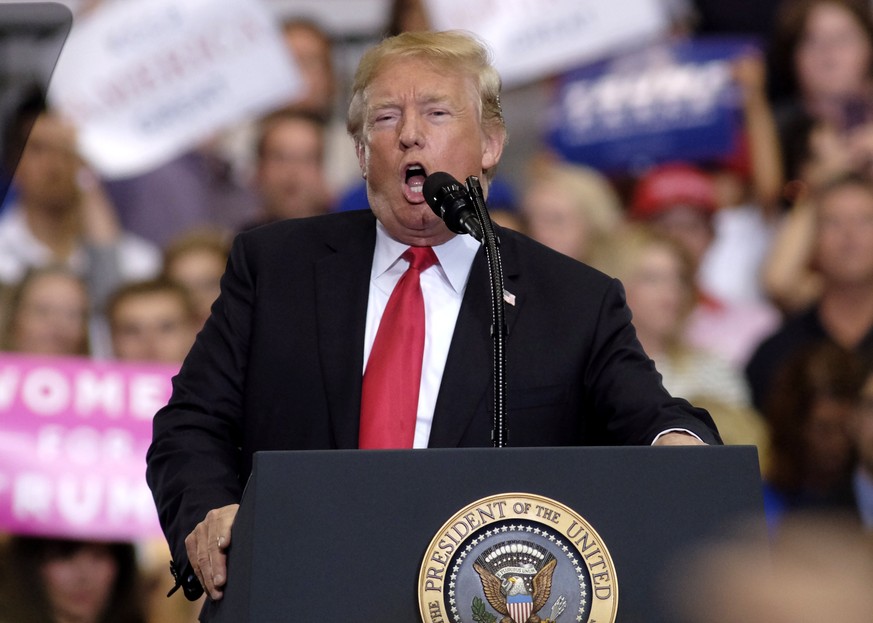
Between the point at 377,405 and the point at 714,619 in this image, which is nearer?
the point at 714,619

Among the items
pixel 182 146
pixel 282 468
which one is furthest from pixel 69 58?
pixel 282 468

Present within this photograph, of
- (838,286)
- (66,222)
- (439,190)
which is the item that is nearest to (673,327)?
(838,286)

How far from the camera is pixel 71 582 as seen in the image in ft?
15.3

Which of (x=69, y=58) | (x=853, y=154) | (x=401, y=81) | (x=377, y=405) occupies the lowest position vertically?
(x=377, y=405)

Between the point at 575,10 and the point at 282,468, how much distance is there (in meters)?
3.88

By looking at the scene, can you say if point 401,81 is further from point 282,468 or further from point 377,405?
point 282,468

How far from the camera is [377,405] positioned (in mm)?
2131

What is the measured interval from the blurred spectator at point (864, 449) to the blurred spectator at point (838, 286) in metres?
0.18

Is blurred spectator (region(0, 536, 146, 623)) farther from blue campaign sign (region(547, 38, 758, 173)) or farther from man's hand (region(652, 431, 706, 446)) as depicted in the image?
man's hand (region(652, 431, 706, 446))

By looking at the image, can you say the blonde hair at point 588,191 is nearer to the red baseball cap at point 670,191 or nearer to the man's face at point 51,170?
the red baseball cap at point 670,191

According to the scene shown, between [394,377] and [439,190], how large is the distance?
1.04 ft

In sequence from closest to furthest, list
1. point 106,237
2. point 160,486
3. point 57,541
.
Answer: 1. point 160,486
2. point 57,541
3. point 106,237

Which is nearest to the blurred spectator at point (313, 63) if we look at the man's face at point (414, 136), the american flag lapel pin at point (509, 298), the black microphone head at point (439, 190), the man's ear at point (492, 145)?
the man's ear at point (492, 145)

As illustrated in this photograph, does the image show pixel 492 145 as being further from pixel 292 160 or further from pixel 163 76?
pixel 163 76
